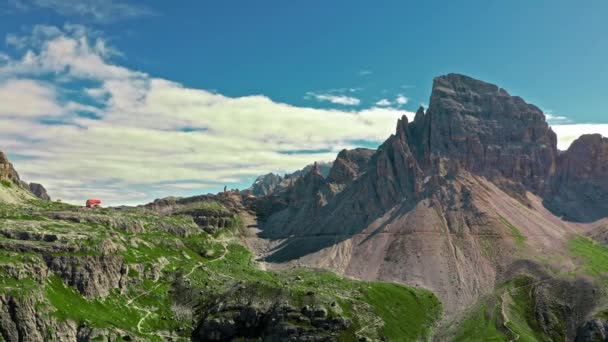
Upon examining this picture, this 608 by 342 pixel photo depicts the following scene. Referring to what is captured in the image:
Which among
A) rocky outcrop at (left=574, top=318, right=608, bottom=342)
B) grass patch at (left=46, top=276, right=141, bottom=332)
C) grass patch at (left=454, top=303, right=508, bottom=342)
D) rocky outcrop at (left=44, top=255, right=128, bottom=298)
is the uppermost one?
rocky outcrop at (left=44, top=255, right=128, bottom=298)

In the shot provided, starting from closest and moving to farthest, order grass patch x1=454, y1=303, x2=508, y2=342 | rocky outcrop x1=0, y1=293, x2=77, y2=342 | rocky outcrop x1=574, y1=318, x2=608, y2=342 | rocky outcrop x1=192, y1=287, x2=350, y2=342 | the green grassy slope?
rocky outcrop x1=0, y1=293, x2=77, y2=342
the green grassy slope
rocky outcrop x1=192, y1=287, x2=350, y2=342
rocky outcrop x1=574, y1=318, x2=608, y2=342
grass patch x1=454, y1=303, x2=508, y2=342

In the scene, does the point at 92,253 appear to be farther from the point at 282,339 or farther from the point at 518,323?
the point at 518,323

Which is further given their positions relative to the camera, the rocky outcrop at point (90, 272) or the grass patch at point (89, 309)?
the rocky outcrop at point (90, 272)

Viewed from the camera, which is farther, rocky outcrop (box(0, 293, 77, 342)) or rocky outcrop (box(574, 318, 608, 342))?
rocky outcrop (box(574, 318, 608, 342))

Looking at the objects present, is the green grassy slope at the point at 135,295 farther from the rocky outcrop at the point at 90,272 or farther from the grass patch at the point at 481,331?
the grass patch at the point at 481,331

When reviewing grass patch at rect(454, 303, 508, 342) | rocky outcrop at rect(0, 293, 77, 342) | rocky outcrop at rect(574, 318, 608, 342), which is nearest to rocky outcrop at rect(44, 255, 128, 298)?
rocky outcrop at rect(0, 293, 77, 342)

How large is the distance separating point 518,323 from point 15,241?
7188 inches

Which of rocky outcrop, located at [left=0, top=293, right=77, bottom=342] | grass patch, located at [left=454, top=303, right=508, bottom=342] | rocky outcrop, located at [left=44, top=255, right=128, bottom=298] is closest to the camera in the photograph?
rocky outcrop, located at [left=0, top=293, right=77, bottom=342]

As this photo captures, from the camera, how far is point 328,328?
16612 cm

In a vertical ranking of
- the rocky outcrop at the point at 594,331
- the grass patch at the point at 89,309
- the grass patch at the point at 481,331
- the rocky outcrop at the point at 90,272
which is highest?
the rocky outcrop at the point at 90,272

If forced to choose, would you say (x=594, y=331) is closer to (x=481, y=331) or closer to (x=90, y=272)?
(x=481, y=331)

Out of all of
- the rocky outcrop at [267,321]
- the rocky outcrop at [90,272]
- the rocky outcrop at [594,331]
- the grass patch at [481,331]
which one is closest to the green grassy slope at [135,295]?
the rocky outcrop at [90,272]

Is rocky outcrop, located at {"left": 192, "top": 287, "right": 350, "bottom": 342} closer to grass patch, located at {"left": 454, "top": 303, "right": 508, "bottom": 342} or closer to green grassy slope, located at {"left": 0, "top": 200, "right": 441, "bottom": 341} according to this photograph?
green grassy slope, located at {"left": 0, "top": 200, "right": 441, "bottom": 341}

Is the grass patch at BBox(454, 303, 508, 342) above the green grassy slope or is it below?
below
